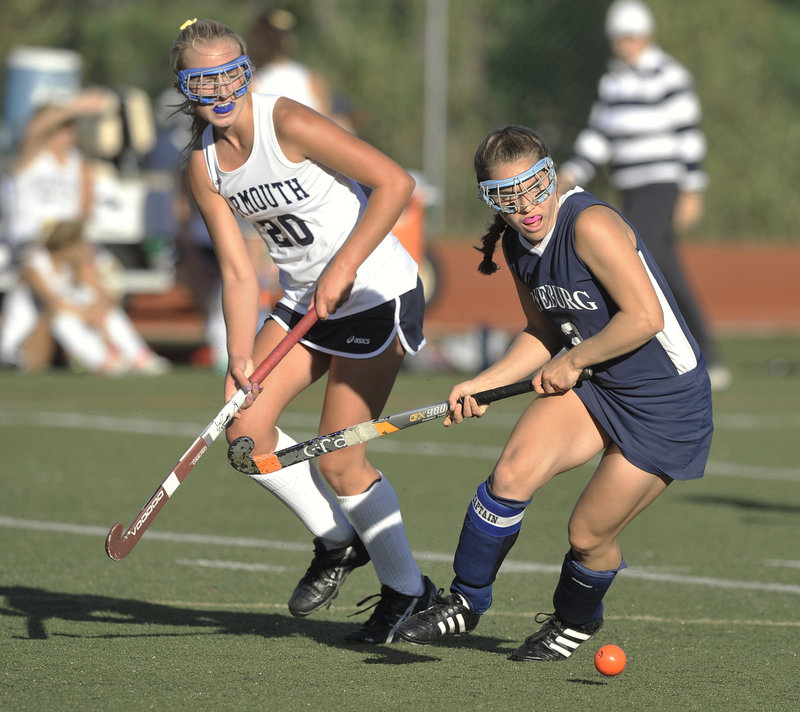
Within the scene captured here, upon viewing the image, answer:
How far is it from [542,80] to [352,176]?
21583 mm

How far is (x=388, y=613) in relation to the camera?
4.38 metres

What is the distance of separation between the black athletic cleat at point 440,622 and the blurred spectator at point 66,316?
7804 millimetres

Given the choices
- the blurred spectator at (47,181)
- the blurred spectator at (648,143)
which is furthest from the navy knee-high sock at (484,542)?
the blurred spectator at (47,181)

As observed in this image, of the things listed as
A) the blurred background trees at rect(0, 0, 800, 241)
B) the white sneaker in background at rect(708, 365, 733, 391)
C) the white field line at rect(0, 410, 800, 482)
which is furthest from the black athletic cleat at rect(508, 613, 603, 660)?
the blurred background trees at rect(0, 0, 800, 241)

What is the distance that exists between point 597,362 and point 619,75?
6797mm

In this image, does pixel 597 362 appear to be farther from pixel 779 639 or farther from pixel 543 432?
pixel 779 639

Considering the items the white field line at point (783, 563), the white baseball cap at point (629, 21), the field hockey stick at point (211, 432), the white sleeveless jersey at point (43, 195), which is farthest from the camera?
the white sleeveless jersey at point (43, 195)

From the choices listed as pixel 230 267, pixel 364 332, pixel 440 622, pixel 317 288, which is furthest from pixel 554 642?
pixel 230 267

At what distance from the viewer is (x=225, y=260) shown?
4.48m

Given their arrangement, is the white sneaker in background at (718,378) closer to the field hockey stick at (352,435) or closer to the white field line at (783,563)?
the white field line at (783,563)

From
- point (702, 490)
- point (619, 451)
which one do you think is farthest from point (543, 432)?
point (702, 490)

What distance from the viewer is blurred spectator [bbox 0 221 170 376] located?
450 inches

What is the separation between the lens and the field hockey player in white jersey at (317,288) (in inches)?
167

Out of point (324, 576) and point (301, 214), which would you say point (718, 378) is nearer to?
point (324, 576)
